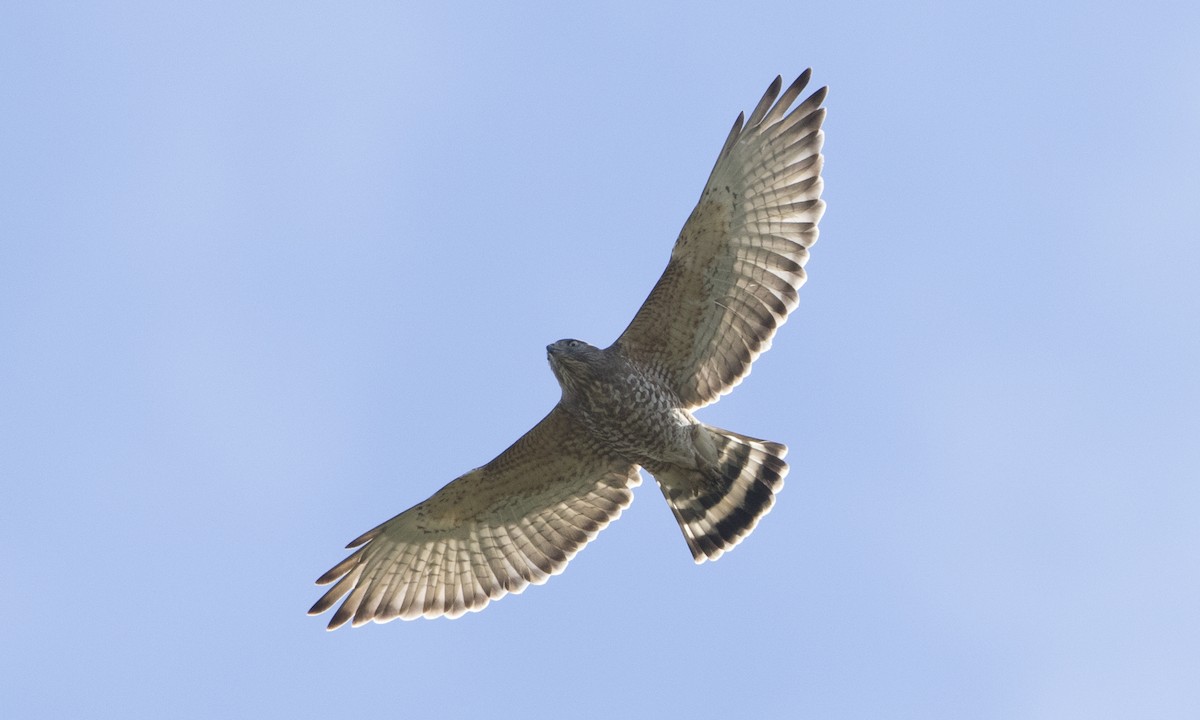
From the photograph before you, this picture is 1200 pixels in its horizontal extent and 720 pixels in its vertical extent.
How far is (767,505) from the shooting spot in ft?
49.1

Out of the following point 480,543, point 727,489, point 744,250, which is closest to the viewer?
point 744,250

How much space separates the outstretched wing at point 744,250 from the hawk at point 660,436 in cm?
1

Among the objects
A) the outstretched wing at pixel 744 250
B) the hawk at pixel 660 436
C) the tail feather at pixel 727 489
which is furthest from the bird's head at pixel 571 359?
the tail feather at pixel 727 489

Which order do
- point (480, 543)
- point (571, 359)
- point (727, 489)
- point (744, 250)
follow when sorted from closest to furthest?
point (571, 359), point (744, 250), point (727, 489), point (480, 543)

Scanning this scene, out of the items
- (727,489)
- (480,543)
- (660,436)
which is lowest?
(727,489)

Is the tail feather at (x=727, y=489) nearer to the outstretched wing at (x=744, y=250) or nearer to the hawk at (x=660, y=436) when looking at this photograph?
the hawk at (x=660, y=436)

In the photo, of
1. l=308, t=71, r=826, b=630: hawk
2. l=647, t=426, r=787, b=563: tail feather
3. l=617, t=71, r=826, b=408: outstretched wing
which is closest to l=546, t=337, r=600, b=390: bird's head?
l=308, t=71, r=826, b=630: hawk

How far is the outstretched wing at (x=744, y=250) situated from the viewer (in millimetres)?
14602

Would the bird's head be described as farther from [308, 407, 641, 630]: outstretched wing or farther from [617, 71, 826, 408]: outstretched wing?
[308, 407, 641, 630]: outstretched wing

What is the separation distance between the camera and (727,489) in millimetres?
15039

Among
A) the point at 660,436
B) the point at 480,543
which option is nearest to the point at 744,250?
the point at 660,436

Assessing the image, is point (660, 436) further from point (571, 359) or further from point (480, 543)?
point (480, 543)

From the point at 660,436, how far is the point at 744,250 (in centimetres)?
157

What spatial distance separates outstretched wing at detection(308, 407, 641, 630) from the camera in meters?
15.1
